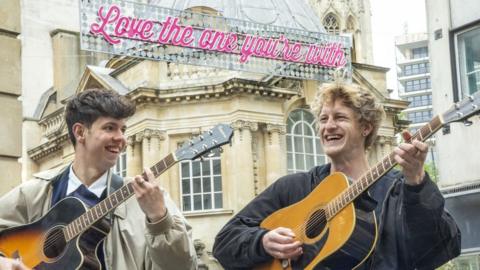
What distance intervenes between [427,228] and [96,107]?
77.3 inches

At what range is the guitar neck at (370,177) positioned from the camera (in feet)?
14.0

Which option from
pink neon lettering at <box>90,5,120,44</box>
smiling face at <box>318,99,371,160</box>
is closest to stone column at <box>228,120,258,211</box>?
pink neon lettering at <box>90,5,120,44</box>

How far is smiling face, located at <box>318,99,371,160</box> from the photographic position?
4.96 metres

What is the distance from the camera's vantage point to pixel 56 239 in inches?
197

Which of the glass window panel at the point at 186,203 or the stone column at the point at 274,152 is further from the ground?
the stone column at the point at 274,152

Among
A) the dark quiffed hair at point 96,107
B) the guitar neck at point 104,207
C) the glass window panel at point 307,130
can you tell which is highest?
the glass window panel at point 307,130

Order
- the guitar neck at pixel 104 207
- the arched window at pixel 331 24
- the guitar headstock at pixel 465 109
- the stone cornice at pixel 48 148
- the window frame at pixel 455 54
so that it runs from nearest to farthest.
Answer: the guitar headstock at pixel 465 109
the guitar neck at pixel 104 207
the window frame at pixel 455 54
the stone cornice at pixel 48 148
the arched window at pixel 331 24

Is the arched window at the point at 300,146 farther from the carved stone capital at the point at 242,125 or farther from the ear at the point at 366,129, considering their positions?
the ear at the point at 366,129

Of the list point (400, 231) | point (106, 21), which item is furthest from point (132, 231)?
point (106, 21)

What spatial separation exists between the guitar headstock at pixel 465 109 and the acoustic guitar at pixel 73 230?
1280 mm

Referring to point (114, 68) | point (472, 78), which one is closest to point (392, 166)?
point (472, 78)

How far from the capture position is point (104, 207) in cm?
489

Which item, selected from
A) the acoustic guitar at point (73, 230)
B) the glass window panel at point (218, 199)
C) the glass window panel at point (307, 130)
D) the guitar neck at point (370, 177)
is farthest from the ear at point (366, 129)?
the glass window panel at point (307, 130)

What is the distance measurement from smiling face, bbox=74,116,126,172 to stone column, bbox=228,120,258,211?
20.5 meters
